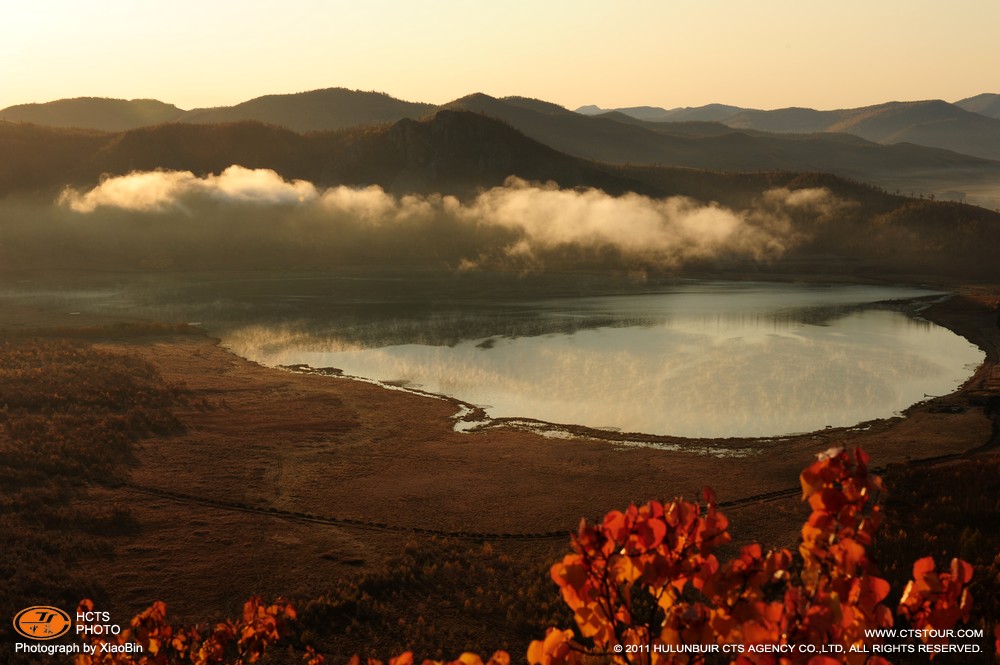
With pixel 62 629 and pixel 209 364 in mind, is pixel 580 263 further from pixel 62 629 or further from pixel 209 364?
pixel 62 629

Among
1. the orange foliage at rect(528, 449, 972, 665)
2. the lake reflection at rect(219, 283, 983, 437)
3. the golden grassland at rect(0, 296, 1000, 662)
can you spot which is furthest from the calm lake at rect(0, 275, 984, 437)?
the orange foliage at rect(528, 449, 972, 665)

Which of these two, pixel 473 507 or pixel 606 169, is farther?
pixel 606 169

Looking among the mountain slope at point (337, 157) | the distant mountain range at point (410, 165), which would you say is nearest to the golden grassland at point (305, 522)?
the distant mountain range at point (410, 165)

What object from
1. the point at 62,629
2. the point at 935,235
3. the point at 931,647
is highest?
the point at 935,235

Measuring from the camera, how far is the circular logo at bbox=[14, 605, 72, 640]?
18500mm

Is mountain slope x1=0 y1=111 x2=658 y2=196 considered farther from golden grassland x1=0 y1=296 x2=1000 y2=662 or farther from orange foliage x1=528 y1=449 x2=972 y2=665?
orange foliage x1=528 y1=449 x2=972 y2=665

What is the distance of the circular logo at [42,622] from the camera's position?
18.5m

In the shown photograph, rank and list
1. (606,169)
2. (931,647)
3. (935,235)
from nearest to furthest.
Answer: (931,647) → (935,235) → (606,169)

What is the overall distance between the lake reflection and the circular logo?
2519 centimetres

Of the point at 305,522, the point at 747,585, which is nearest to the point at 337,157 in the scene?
the point at 305,522

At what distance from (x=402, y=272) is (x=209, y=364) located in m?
75.0

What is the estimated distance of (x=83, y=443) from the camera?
32.7 metres

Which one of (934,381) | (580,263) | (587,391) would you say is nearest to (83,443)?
(587,391)

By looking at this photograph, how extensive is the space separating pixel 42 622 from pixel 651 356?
147 feet
